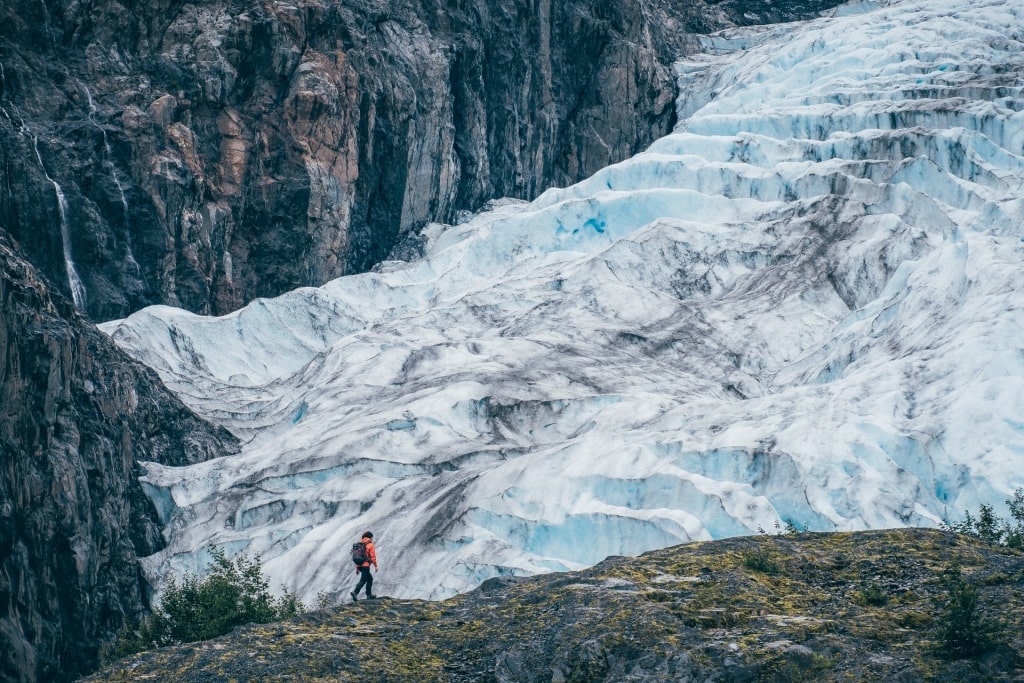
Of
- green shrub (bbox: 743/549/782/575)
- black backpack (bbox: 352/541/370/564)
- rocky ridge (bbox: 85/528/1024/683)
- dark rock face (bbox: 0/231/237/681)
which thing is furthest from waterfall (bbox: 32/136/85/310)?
green shrub (bbox: 743/549/782/575)

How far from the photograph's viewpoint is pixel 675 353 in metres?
48.5

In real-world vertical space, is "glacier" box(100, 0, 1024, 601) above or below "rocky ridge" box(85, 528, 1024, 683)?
below

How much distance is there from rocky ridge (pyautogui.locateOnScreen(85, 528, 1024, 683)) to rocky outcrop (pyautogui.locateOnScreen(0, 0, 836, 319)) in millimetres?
35903

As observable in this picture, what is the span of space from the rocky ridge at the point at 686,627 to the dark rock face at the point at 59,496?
14.5m

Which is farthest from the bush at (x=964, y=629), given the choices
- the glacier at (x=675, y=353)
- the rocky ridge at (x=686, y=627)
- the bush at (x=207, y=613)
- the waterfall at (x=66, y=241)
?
the waterfall at (x=66, y=241)

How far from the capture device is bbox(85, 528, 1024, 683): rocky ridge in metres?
15.7

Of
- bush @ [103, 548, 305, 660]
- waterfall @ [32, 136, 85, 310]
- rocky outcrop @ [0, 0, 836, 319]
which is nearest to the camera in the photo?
bush @ [103, 548, 305, 660]

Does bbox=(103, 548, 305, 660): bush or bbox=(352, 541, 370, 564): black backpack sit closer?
bbox=(352, 541, 370, 564): black backpack

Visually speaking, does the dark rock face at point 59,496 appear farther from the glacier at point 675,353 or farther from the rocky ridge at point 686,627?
the rocky ridge at point 686,627

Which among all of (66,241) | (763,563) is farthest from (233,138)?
(763,563)

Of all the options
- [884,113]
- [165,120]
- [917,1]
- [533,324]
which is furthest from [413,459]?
[917,1]

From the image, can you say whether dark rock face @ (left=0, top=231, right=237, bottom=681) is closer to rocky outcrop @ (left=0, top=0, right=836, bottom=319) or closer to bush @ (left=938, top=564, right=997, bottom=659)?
rocky outcrop @ (left=0, top=0, right=836, bottom=319)

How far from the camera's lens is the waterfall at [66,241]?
176 ft

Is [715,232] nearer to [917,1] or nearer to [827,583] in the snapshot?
[917,1]
